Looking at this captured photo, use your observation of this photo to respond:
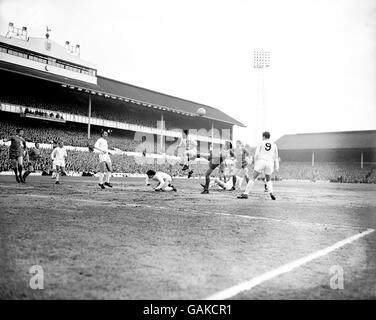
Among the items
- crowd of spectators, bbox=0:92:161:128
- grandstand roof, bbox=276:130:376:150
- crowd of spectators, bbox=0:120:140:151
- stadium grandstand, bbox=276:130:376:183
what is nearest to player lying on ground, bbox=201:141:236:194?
crowd of spectators, bbox=0:120:140:151

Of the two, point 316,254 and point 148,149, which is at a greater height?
point 148,149

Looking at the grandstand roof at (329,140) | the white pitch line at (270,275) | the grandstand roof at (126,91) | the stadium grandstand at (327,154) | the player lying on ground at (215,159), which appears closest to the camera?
the white pitch line at (270,275)

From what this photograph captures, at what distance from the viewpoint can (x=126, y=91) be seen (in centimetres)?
4459

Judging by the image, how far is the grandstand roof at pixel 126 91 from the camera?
31734mm

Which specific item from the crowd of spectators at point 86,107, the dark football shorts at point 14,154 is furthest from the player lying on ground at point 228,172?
the crowd of spectators at point 86,107

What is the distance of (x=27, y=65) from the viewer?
33688 mm

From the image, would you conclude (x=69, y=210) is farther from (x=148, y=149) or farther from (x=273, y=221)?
(x=148, y=149)

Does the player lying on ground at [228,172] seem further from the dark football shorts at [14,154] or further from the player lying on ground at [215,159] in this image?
the dark football shorts at [14,154]

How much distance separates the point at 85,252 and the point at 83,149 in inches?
1192

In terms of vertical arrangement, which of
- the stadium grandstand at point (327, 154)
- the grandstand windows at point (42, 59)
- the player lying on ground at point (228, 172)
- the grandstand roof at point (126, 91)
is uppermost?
the grandstand windows at point (42, 59)

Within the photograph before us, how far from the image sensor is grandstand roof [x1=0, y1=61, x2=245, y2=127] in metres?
31.7

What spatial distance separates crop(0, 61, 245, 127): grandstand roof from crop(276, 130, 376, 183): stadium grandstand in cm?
928

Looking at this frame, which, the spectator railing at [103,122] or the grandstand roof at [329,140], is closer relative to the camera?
the spectator railing at [103,122]
